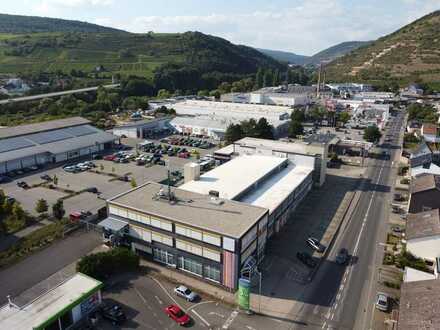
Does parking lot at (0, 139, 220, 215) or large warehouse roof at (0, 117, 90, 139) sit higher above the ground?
large warehouse roof at (0, 117, 90, 139)

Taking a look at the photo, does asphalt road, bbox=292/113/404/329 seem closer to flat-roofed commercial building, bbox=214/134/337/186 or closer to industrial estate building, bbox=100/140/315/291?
industrial estate building, bbox=100/140/315/291

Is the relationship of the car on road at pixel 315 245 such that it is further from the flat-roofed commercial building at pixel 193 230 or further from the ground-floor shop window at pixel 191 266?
Result: the ground-floor shop window at pixel 191 266

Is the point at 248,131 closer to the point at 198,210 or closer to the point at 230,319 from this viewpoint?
the point at 198,210

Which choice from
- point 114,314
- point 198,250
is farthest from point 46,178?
point 114,314

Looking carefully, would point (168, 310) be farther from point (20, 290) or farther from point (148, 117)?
point (148, 117)

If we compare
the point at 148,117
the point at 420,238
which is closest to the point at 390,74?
the point at 148,117

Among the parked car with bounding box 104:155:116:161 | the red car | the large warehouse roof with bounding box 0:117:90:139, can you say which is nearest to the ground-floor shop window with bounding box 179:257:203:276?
the red car
